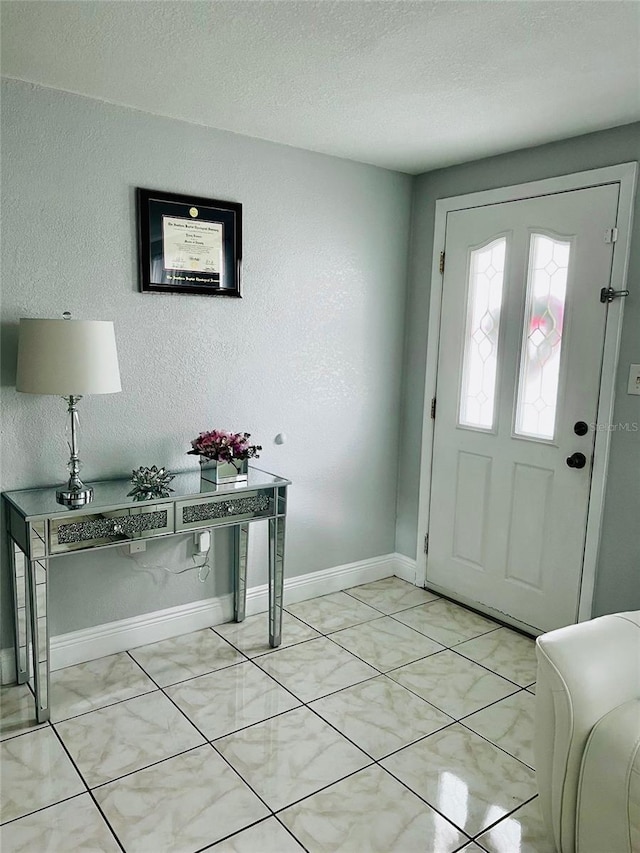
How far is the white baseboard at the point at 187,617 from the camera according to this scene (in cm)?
272

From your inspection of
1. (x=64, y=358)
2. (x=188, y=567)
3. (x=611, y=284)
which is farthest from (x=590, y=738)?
(x=64, y=358)

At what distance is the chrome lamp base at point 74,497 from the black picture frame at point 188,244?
0.88 m

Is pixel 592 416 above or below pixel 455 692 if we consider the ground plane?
above

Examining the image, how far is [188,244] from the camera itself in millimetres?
2816

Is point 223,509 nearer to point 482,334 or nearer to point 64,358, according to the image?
point 64,358

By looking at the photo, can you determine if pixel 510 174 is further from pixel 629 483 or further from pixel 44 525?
pixel 44 525

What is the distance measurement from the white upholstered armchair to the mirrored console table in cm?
137

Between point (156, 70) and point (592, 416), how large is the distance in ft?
7.12

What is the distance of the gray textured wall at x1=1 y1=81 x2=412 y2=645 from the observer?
2482mm

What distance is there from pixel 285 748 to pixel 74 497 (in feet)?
3.84

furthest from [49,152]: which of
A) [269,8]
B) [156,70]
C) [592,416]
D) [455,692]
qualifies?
[455,692]

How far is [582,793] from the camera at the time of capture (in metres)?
1.67

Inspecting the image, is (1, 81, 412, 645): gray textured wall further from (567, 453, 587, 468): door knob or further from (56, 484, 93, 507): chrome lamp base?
(567, 453, 587, 468): door knob

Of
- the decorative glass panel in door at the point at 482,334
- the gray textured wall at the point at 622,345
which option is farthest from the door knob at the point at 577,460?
the decorative glass panel in door at the point at 482,334
